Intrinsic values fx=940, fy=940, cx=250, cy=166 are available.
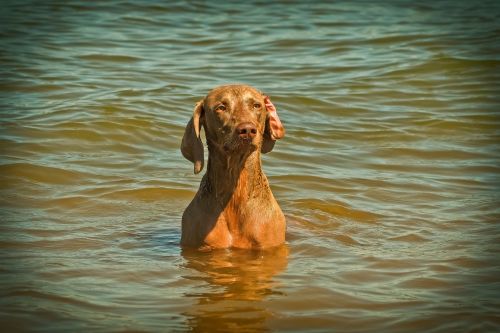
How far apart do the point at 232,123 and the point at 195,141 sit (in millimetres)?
428

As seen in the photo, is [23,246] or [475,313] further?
[23,246]

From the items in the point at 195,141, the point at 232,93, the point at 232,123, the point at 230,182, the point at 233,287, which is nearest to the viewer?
the point at 233,287

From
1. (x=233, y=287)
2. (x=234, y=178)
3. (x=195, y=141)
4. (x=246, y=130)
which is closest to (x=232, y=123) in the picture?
(x=246, y=130)

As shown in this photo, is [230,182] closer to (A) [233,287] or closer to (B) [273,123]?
(B) [273,123]

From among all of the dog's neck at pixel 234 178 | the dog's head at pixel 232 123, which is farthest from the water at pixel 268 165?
the dog's head at pixel 232 123

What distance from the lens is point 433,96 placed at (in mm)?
13227

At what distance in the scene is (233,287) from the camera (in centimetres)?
639

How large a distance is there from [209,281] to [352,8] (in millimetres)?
13190

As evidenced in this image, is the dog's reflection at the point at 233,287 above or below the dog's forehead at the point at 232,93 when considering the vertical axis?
below

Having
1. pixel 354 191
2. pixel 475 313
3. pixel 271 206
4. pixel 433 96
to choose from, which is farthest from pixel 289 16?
pixel 475 313

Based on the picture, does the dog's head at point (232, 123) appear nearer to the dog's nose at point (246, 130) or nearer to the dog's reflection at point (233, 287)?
the dog's nose at point (246, 130)

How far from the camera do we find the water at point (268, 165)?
603cm

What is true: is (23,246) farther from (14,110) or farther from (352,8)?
(352,8)

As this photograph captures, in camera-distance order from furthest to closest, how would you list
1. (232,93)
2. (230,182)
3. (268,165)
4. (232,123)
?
1. (268,165)
2. (230,182)
3. (232,93)
4. (232,123)
